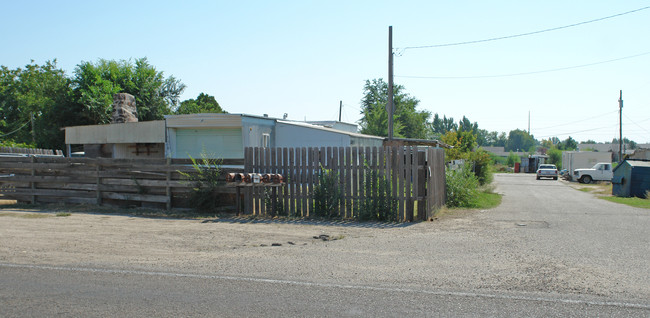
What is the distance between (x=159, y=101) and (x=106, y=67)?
495cm

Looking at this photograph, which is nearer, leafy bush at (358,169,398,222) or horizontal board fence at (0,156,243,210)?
leafy bush at (358,169,398,222)

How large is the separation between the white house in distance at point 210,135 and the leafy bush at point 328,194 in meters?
7.82

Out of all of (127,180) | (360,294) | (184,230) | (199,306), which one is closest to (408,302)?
(360,294)

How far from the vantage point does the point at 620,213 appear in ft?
46.0

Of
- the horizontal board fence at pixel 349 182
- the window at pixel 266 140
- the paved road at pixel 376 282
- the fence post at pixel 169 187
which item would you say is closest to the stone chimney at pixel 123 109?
the window at pixel 266 140

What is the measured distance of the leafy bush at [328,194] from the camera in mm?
11859

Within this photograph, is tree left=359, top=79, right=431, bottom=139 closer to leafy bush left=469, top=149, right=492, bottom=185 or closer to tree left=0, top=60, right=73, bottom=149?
leafy bush left=469, top=149, right=492, bottom=185

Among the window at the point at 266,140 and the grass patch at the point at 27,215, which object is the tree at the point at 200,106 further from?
the grass patch at the point at 27,215

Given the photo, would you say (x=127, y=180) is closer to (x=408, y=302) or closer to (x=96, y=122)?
(x=408, y=302)

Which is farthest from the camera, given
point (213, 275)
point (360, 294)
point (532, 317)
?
point (213, 275)

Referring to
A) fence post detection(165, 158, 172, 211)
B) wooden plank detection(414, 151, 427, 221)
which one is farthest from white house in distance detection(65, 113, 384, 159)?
wooden plank detection(414, 151, 427, 221)

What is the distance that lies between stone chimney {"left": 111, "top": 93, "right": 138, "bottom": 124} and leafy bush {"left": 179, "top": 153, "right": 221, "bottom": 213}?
1405 cm

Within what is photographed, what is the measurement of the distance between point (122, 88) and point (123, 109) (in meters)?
16.4

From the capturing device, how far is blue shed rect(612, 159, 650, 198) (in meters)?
21.8
